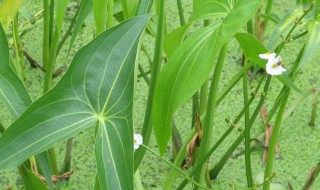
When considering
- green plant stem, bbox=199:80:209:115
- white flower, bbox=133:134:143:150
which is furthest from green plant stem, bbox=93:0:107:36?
green plant stem, bbox=199:80:209:115

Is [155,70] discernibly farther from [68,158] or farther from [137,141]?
[68,158]

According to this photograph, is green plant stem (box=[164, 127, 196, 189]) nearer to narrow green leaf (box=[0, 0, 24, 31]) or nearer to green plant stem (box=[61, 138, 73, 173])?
green plant stem (box=[61, 138, 73, 173])

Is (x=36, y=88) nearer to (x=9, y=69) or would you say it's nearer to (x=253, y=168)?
(x=253, y=168)

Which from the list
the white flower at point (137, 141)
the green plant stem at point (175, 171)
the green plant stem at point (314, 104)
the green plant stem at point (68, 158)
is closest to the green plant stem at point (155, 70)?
the white flower at point (137, 141)

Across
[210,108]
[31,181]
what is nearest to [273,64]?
[210,108]

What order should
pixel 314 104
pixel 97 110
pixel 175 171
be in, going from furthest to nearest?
pixel 314 104
pixel 175 171
pixel 97 110

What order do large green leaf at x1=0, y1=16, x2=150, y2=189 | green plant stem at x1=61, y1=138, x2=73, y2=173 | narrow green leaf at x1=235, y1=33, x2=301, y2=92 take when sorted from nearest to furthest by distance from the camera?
large green leaf at x1=0, y1=16, x2=150, y2=189 → narrow green leaf at x1=235, y1=33, x2=301, y2=92 → green plant stem at x1=61, y1=138, x2=73, y2=173

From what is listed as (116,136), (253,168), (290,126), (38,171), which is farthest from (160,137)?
(290,126)
